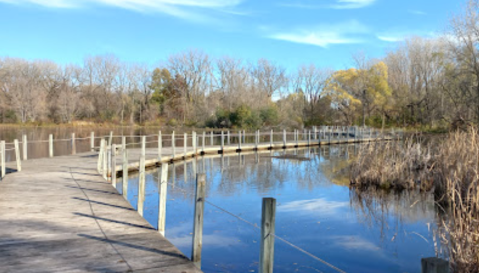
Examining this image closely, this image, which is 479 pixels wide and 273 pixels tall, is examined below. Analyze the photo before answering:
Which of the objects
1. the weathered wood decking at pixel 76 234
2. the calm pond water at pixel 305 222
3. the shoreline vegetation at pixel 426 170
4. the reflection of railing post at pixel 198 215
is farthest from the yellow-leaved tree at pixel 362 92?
the reflection of railing post at pixel 198 215

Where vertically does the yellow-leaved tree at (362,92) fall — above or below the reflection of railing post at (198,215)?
above

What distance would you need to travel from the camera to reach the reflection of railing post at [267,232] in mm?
3848

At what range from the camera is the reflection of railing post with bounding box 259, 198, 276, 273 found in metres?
3.85

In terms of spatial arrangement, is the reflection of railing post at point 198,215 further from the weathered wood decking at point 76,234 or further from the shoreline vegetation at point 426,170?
the shoreline vegetation at point 426,170

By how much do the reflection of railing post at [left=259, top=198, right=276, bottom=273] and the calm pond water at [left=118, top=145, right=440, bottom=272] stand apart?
1320mm

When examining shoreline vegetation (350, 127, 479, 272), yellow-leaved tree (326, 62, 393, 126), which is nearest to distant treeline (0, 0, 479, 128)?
yellow-leaved tree (326, 62, 393, 126)

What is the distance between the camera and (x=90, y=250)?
511cm

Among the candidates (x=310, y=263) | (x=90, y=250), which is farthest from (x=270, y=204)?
(x=310, y=263)

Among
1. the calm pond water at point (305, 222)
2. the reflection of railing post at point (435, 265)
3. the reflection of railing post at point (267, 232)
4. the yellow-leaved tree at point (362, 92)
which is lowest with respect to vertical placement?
the calm pond water at point (305, 222)

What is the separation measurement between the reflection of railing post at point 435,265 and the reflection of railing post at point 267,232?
1707 mm

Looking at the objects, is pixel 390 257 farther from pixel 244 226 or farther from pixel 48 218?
pixel 48 218

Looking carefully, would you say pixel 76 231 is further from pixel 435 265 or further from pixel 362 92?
pixel 362 92

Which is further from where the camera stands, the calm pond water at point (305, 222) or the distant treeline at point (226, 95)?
the distant treeline at point (226, 95)

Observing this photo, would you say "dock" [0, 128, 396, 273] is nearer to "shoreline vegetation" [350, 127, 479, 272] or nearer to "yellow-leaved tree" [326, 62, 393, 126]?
"shoreline vegetation" [350, 127, 479, 272]
